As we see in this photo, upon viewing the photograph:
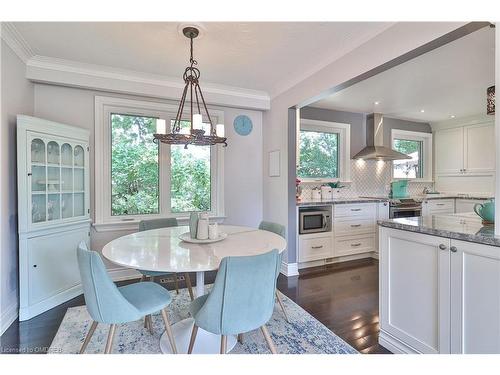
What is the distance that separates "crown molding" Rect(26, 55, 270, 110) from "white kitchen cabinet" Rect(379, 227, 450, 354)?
251cm

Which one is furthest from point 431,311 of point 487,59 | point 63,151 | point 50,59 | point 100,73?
point 50,59

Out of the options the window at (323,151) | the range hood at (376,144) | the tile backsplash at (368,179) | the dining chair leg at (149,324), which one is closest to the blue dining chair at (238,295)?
the dining chair leg at (149,324)

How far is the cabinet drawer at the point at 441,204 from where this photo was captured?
4523 mm

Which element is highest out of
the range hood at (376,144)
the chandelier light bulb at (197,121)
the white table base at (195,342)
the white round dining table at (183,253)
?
the range hood at (376,144)

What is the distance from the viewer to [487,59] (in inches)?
102

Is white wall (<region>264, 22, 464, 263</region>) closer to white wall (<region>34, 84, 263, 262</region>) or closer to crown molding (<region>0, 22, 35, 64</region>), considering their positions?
white wall (<region>34, 84, 263, 262</region>)

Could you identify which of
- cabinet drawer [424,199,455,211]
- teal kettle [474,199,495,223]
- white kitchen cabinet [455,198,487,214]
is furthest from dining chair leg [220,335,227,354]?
white kitchen cabinet [455,198,487,214]

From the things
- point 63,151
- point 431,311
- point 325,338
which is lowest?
point 325,338

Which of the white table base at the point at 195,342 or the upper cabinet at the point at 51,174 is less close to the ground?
the upper cabinet at the point at 51,174

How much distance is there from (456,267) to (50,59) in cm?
372

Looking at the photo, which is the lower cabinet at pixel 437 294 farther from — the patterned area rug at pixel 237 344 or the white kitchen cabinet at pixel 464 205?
the white kitchen cabinet at pixel 464 205

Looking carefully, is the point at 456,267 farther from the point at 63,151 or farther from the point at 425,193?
the point at 425,193

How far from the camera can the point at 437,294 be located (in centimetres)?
153

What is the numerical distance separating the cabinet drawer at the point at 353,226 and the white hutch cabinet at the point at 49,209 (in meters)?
3.17
